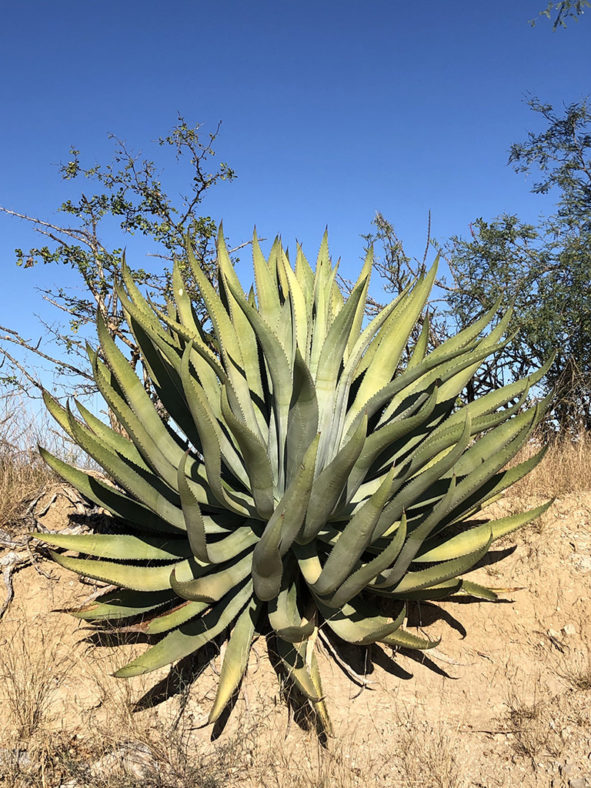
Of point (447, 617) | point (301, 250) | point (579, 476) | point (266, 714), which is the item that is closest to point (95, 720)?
point (266, 714)

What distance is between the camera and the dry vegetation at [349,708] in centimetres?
274

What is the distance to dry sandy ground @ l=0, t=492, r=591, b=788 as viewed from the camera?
2.75m

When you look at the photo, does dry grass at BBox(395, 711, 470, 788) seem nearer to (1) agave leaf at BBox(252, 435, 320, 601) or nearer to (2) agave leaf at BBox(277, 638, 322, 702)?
(2) agave leaf at BBox(277, 638, 322, 702)

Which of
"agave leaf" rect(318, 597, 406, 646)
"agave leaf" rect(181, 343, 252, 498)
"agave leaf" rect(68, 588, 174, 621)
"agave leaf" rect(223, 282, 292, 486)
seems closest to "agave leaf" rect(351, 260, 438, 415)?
"agave leaf" rect(223, 282, 292, 486)

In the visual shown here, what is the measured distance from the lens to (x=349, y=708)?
3.13 m

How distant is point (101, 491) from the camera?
3553 millimetres

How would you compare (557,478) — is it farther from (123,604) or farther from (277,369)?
(123,604)

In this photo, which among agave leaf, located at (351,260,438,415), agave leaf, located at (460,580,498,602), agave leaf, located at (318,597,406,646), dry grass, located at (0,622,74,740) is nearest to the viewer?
agave leaf, located at (318,597,406,646)

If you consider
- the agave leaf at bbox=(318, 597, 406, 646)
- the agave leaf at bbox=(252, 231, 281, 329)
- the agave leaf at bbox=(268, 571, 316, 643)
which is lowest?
the agave leaf at bbox=(318, 597, 406, 646)

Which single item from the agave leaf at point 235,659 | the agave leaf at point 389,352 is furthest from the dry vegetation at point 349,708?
the agave leaf at point 389,352

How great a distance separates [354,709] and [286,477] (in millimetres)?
1148

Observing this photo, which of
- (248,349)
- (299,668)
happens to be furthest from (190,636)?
(248,349)

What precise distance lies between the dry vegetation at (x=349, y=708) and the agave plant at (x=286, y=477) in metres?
0.26

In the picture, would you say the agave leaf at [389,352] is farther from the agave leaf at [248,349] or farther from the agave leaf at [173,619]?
the agave leaf at [173,619]
